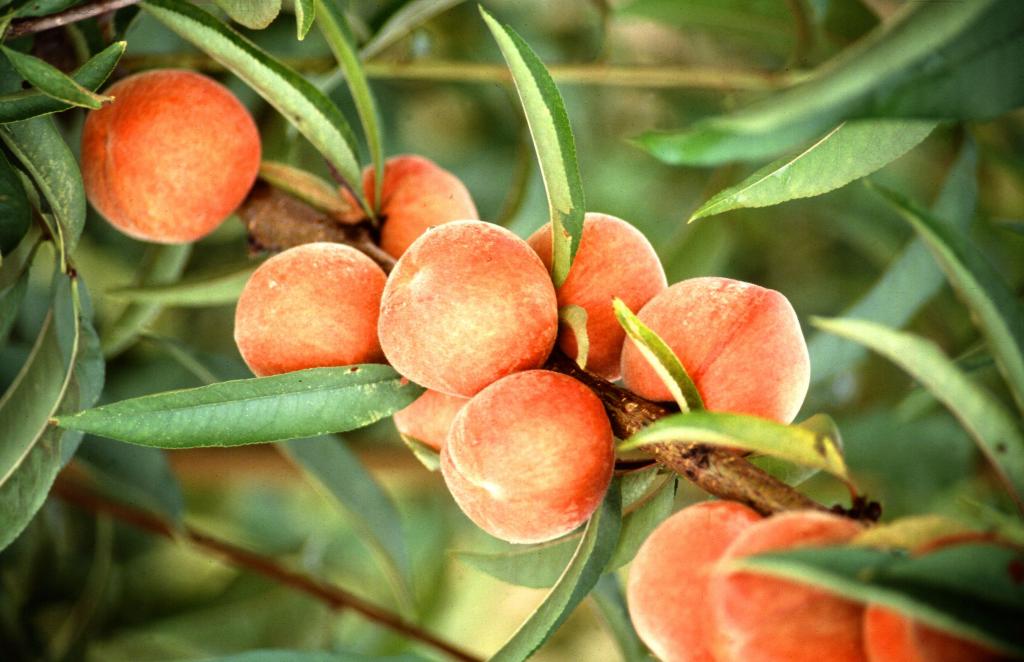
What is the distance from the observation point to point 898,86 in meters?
0.41

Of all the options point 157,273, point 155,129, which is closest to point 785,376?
point 155,129

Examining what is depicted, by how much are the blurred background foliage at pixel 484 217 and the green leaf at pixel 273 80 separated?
0.13 meters

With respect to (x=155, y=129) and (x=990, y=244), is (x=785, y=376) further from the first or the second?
(x=990, y=244)

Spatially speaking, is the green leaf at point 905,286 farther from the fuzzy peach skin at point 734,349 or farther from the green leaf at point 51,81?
the green leaf at point 51,81

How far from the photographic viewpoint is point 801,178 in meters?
0.66

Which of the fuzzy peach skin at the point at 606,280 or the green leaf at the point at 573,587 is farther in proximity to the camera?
the fuzzy peach skin at the point at 606,280

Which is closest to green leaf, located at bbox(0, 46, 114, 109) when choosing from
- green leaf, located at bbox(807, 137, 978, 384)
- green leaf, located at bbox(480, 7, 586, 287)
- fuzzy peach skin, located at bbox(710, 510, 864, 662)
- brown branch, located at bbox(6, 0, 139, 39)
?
brown branch, located at bbox(6, 0, 139, 39)

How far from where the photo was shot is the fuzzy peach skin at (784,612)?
18.7 inches

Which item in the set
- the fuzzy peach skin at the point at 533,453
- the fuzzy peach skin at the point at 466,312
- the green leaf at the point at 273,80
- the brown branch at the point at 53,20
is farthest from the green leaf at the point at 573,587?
the brown branch at the point at 53,20

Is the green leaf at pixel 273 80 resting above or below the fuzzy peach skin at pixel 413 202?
above

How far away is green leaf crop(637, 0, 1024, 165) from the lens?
382mm

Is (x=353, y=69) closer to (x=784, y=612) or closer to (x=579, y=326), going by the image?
(x=579, y=326)

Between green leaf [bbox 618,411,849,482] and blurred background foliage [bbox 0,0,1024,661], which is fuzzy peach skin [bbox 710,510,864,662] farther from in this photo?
blurred background foliage [bbox 0,0,1024,661]

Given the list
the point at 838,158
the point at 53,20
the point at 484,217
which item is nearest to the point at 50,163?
the point at 53,20
